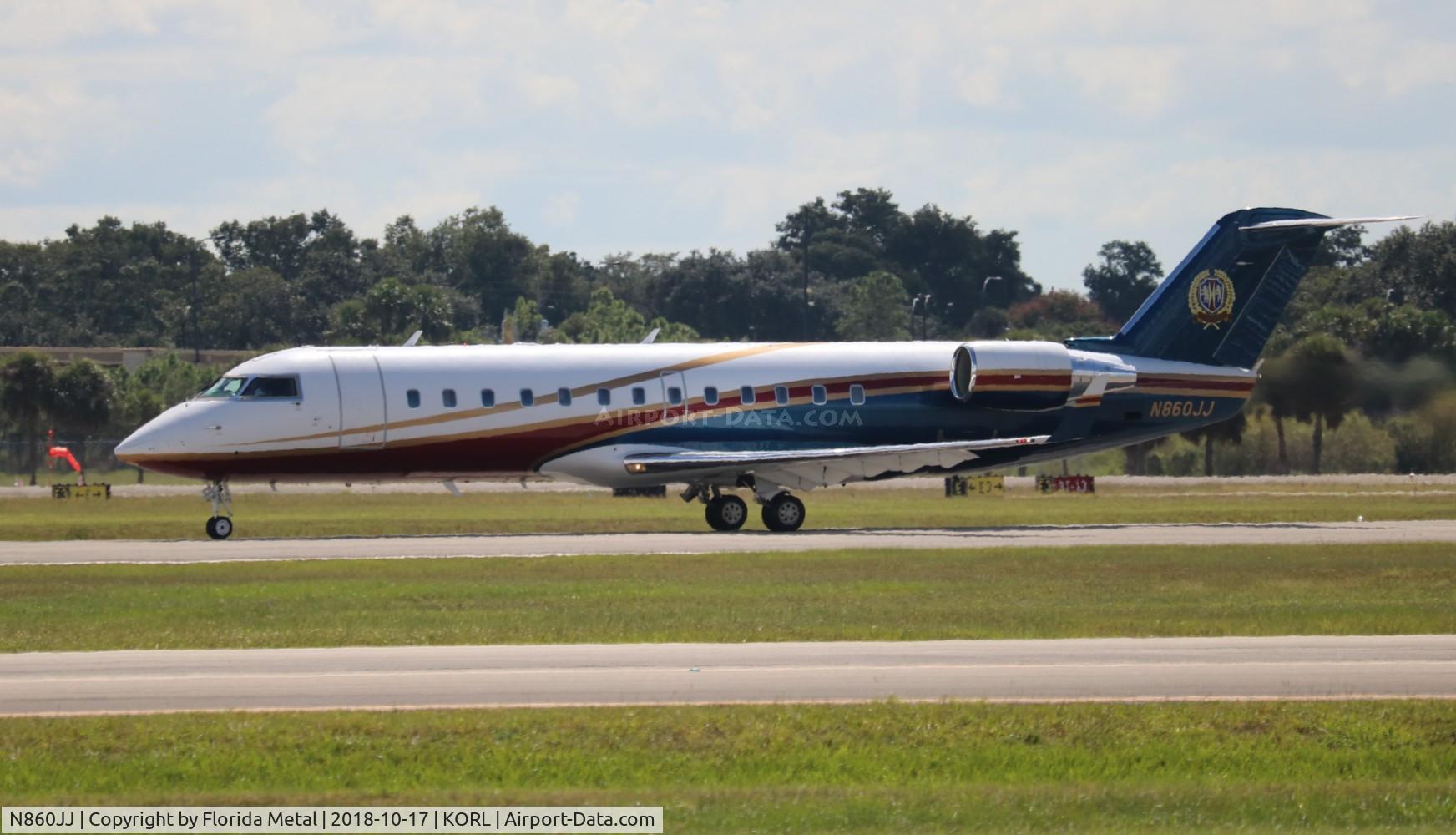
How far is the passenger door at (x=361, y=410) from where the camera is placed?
1481 inches

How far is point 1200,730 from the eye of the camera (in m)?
15.5

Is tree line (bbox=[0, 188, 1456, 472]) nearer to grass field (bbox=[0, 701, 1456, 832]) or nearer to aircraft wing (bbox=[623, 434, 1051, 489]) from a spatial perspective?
aircraft wing (bbox=[623, 434, 1051, 489])

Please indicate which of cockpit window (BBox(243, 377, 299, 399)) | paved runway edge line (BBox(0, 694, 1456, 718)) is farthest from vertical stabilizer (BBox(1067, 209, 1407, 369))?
paved runway edge line (BBox(0, 694, 1456, 718))

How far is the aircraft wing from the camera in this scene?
39.5 m

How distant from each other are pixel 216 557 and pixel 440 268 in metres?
130

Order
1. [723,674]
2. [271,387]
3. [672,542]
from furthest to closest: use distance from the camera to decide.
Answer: [271,387] → [672,542] → [723,674]

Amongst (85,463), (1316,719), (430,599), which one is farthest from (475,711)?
(85,463)

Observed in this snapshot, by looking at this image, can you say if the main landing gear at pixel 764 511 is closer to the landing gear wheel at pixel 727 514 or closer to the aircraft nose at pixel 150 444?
the landing gear wheel at pixel 727 514

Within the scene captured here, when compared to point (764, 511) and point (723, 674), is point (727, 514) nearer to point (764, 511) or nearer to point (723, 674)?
point (764, 511)

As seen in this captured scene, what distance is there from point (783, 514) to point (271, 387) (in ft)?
35.6

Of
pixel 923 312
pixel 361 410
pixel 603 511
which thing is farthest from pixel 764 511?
pixel 923 312

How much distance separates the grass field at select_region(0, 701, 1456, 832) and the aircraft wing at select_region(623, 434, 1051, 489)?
921 inches

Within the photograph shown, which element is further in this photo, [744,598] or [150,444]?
[150,444]

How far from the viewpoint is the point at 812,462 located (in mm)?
39625
